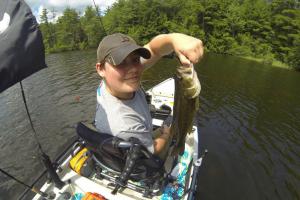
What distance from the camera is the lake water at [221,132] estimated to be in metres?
6.35

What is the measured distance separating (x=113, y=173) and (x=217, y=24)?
42610 millimetres

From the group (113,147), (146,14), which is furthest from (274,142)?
(146,14)

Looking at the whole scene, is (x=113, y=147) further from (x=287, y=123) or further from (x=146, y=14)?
(x=146, y=14)

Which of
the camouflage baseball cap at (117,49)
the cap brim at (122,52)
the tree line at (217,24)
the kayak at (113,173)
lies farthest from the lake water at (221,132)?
the tree line at (217,24)

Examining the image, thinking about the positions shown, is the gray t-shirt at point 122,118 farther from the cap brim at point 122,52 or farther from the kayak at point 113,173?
the cap brim at point 122,52

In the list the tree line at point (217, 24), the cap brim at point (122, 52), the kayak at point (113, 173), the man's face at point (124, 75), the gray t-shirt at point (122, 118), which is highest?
the cap brim at point (122, 52)

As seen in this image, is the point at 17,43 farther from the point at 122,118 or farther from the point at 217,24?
the point at 217,24

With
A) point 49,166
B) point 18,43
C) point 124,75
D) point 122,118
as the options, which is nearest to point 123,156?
point 122,118

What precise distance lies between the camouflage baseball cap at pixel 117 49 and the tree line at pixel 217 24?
31.4m

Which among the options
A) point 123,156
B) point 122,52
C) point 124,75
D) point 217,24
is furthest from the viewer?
point 217,24

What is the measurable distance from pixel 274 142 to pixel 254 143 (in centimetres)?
80

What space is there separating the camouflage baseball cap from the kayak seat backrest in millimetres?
807

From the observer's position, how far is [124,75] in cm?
235

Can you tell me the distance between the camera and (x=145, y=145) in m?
2.61
